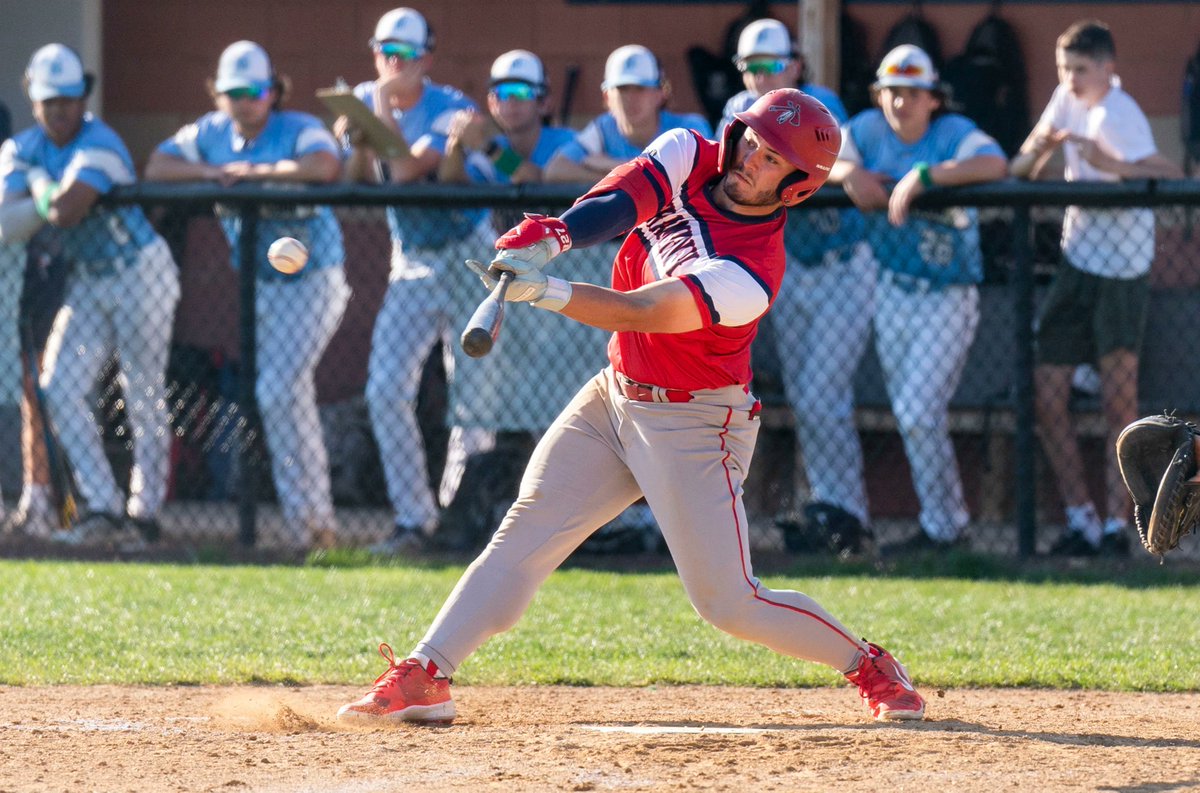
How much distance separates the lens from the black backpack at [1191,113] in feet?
30.9

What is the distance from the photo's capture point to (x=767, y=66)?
7.46 m

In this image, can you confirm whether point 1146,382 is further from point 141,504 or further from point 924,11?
point 141,504

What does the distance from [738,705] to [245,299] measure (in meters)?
3.76

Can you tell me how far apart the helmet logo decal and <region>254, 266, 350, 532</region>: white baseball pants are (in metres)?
3.83

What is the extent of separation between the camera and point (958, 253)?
287 inches

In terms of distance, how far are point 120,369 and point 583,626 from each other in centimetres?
296

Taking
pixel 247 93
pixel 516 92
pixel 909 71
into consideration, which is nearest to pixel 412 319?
pixel 516 92

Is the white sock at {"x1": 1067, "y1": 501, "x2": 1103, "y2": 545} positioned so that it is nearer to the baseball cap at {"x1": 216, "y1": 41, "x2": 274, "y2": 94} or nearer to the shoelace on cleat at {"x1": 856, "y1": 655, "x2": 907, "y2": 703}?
the shoelace on cleat at {"x1": 856, "y1": 655, "x2": 907, "y2": 703}

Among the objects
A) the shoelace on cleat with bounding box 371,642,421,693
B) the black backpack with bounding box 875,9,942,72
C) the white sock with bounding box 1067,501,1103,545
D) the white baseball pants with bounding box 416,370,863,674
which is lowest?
the white sock with bounding box 1067,501,1103,545

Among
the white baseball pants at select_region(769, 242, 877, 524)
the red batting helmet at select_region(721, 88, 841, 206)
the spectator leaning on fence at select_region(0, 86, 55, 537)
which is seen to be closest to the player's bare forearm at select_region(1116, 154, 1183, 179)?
the white baseball pants at select_region(769, 242, 877, 524)

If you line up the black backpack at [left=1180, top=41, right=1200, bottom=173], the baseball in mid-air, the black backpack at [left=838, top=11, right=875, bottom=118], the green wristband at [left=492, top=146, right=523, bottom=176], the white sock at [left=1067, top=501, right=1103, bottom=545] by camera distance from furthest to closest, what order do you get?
the black backpack at [left=838, top=11, right=875, bottom=118]
the black backpack at [left=1180, top=41, right=1200, bottom=173]
the green wristband at [left=492, top=146, right=523, bottom=176]
the white sock at [left=1067, top=501, right=1103, bottom=545]
the baseball in mid-air

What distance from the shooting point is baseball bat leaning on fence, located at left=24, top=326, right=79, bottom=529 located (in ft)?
26.0

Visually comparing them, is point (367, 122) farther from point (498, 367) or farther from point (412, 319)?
point (498, 367)

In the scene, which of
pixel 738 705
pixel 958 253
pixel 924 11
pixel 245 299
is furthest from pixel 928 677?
pixel 924 11
